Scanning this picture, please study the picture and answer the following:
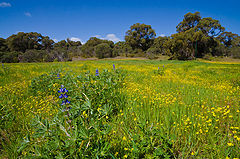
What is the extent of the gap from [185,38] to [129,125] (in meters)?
37.4

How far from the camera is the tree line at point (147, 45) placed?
34.2 meters

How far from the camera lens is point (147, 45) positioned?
2438 inches

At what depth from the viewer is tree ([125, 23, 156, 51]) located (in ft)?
194

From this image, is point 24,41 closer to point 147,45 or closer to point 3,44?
point 3,44

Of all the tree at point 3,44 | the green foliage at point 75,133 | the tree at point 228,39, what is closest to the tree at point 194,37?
the tree at point 228,39

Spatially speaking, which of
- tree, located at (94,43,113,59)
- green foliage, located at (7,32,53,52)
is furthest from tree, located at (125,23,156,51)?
green foliage, located at (7,32,53,52)

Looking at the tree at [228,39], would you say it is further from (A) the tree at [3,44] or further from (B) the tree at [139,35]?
(A) the tree at [3,44]

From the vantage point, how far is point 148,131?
4.56 feet

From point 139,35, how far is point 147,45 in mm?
6289

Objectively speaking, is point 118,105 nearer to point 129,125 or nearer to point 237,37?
point 129,125

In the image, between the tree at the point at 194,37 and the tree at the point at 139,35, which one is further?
the tree at the point at 139,35

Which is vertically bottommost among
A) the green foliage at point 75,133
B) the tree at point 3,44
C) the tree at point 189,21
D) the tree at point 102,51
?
the green foliage at point 75,133

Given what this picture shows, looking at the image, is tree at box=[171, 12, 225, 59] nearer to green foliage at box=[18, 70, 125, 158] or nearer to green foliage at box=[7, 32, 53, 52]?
green foliage at box=[18, 70, 125, 158]

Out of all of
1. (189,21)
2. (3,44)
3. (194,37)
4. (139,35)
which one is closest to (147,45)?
(139,35)
